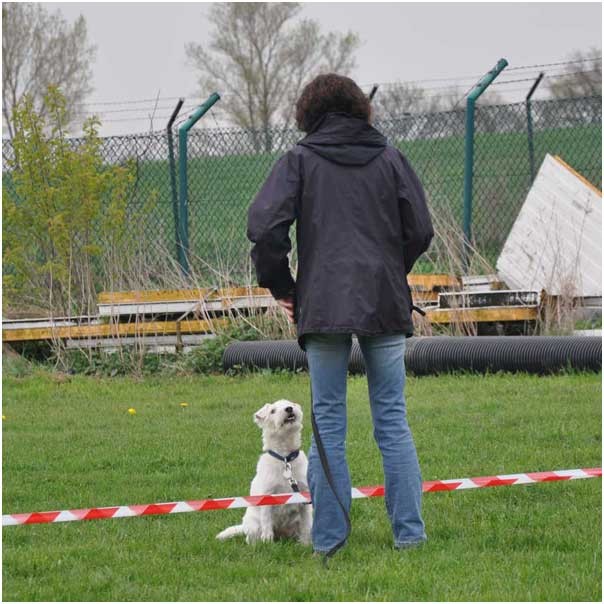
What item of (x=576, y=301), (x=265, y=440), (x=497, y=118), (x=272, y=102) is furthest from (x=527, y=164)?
(x=272, y=102)

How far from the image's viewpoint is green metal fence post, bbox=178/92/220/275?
44.9 ft

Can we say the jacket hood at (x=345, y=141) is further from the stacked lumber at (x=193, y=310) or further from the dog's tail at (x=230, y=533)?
the stacked lumber at (x=193, y=310)

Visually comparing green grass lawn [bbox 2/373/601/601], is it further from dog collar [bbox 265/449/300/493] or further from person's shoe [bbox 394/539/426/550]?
dog collar [bbox 265/449/300/493]

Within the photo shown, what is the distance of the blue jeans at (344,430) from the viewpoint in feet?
17.1

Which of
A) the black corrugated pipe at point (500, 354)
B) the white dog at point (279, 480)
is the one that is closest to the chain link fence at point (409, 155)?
the black corrugated pipe at point (500, 354)

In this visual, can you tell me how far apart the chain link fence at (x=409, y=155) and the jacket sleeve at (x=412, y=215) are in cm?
824

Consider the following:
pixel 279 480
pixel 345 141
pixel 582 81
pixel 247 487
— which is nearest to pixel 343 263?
pixel 345 141

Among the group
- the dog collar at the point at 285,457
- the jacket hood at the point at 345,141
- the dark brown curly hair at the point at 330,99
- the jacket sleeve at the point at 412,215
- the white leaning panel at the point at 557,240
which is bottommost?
the dog collar at the point at 285,457

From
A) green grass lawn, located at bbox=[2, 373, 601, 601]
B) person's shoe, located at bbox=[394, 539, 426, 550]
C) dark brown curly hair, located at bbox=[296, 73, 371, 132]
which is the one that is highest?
dark brown curly hair, located at bbox=[296, 73, 371, 132]

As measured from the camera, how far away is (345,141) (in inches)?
203

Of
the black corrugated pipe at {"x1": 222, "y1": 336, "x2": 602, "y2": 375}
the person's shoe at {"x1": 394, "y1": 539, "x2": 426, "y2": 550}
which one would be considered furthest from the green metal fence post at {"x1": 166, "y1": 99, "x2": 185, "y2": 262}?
the person's shoe at {"x1": 394, "y1": 539, "x2": 426, "y2": 550}

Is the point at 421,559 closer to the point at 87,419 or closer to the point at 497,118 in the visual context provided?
the point at 87,419

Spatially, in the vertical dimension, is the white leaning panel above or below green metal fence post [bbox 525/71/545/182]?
below

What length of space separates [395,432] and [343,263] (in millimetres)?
793
